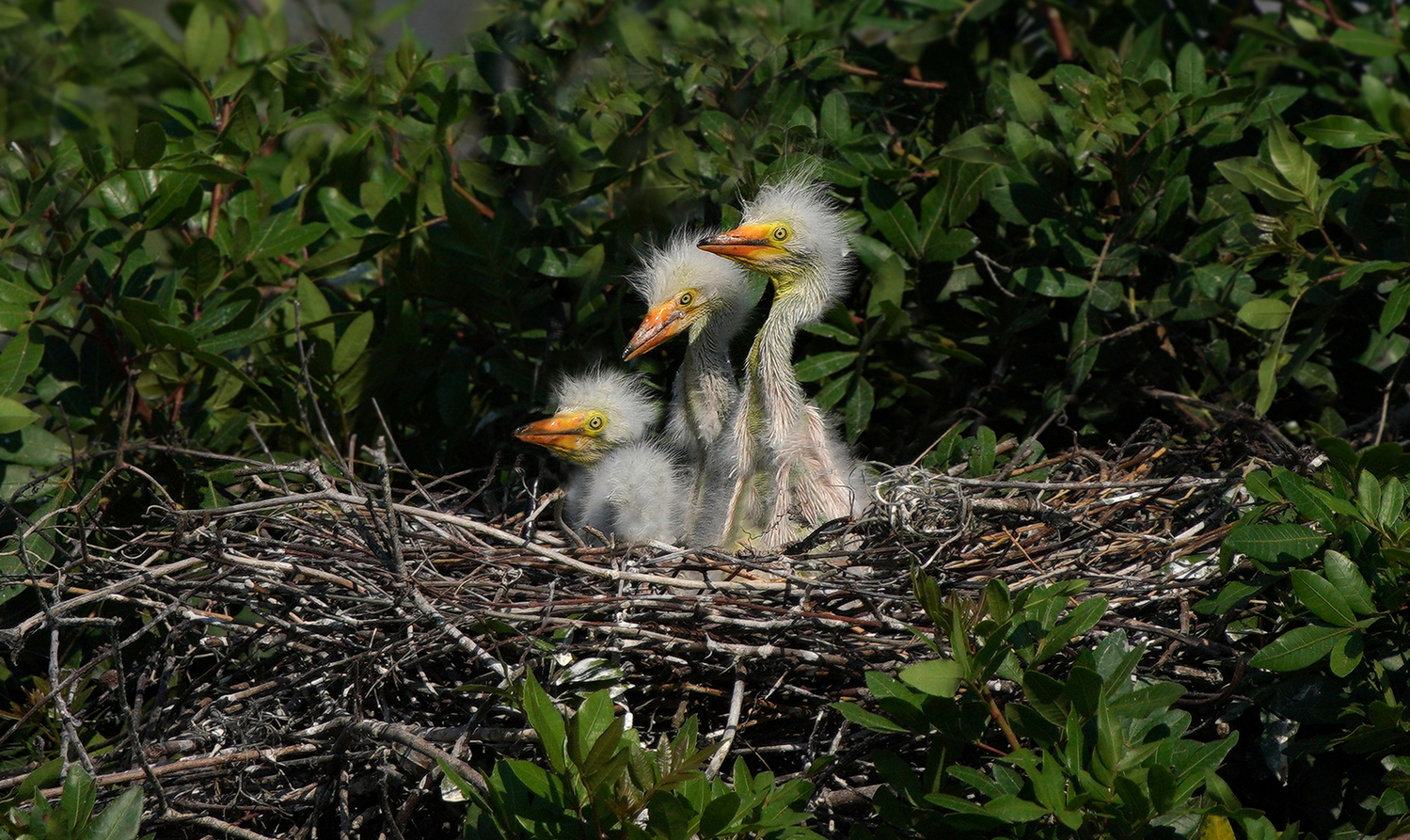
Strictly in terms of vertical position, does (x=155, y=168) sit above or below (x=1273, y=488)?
above

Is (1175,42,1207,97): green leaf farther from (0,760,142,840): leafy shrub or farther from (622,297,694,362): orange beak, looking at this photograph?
(0,760,142,840): leafy shrub

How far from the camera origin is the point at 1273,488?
6.07 ft

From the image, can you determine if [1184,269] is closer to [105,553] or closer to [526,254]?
[526,254]

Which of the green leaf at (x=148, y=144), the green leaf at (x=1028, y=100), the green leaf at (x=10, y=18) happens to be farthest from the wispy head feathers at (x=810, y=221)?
the green leaf at (x=10, y=18)

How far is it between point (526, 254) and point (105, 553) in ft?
3.45

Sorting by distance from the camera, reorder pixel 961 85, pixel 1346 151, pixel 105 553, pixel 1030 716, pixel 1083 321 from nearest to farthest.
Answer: pixel 1030 716 → pixel 105 553 → pixel 1083 321 → pixel 1346 151 → pixel 961 85

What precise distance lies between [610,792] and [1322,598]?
100cm

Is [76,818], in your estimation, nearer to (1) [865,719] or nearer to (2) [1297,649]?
(1) [865,719]

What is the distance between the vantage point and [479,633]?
1.93 metres

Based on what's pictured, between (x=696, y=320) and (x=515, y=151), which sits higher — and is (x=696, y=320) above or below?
below

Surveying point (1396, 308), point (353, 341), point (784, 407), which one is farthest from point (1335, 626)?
point (353, 341)

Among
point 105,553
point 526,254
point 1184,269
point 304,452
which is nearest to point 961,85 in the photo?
point 1184,269

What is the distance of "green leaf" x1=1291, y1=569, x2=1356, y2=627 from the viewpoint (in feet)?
5.30

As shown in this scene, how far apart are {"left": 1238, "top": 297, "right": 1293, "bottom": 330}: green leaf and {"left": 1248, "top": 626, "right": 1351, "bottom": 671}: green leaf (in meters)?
0.90
